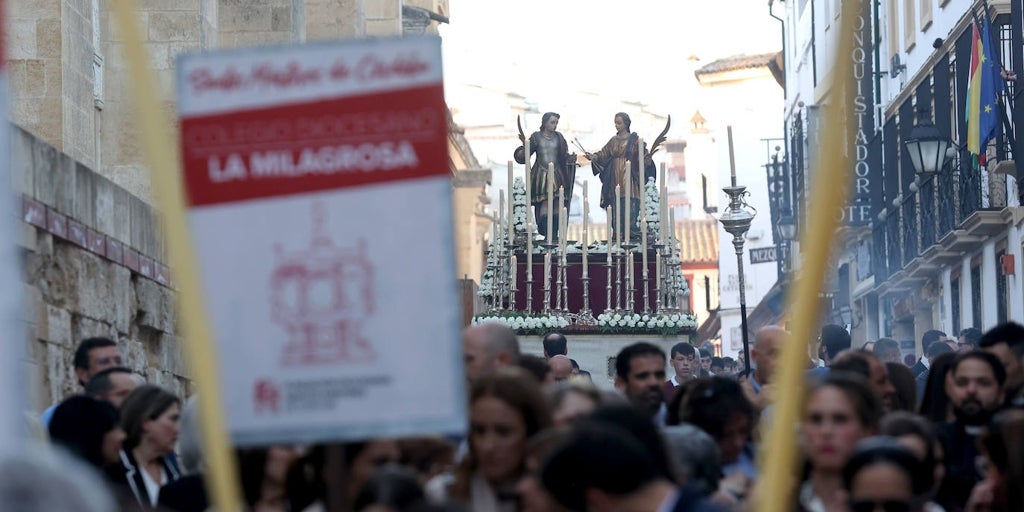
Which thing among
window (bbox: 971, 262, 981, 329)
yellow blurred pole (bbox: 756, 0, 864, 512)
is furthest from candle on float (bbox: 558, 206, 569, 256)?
yellow blurred pole (bbox: 756, 0, 864, 512)

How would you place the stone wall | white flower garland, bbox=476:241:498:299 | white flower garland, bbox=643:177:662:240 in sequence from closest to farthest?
the stone wall
white flower garland, bbox=476:241:498:299
white flower garland, bbox=643:177:662:240

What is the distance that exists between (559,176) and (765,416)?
15.7m

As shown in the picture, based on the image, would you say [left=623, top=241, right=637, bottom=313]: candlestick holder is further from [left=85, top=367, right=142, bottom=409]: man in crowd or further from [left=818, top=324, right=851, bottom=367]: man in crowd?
[left=85, top=367, right=142, bottom=409]: man in crowd

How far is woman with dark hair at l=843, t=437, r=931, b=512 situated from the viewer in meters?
5.93

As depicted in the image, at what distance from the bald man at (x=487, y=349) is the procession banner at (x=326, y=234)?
3.11 meters

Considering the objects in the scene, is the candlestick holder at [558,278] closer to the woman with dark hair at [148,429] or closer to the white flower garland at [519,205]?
the white flower garland at [519,205]

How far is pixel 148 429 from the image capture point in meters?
8.40

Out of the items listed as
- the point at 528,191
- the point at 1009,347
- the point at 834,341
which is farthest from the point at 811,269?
the point at 528,191

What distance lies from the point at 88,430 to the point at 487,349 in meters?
1.60

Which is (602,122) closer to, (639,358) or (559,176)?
(559,176)

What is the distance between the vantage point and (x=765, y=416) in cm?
941

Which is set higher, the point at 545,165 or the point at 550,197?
the point at 545,165

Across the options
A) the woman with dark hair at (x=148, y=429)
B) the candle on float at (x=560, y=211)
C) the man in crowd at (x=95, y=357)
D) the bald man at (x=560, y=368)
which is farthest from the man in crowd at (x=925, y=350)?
the woman with dark hair at (x=148, y=429)

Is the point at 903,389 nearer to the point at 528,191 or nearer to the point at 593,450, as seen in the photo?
the point at 593,450
